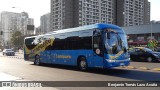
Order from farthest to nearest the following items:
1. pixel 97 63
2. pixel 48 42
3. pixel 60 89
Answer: pixel 48 42 → pixel 97 63 → pixel 60 89

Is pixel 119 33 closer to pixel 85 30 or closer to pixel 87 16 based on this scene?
pixel 85 30

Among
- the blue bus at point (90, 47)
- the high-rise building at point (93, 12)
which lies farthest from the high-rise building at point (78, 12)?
the blue bus at point (90, 47)

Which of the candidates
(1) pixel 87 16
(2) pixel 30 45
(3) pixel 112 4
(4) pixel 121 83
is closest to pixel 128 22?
(3) pixel 112 4

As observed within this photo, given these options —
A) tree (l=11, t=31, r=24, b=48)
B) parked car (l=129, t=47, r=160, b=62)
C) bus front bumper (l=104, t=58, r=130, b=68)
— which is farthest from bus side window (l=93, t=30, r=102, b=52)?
tree (l=11, t=31, r=24, b=48)

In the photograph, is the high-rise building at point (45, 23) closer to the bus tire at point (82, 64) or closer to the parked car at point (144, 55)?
the parked car at point (144, 55)

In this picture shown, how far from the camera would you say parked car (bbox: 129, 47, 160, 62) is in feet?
80.6

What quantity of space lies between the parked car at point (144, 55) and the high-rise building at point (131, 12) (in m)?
106

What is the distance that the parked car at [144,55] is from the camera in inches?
968

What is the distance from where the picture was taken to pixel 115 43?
15352 millimetres

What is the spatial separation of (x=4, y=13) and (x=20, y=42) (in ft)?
114

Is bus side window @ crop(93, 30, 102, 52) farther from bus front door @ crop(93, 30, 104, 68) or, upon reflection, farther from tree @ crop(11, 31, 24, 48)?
tree @ crop(11, 31, 24, 48)

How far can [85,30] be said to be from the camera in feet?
55.0

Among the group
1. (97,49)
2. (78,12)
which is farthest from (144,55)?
(78,12)

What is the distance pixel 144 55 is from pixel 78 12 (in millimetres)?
116662
